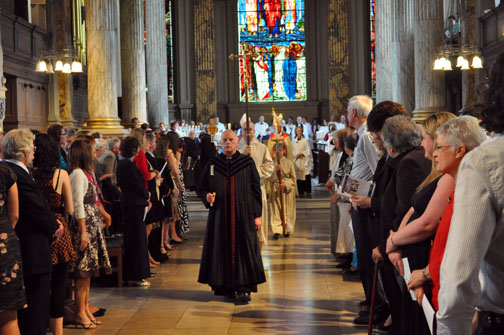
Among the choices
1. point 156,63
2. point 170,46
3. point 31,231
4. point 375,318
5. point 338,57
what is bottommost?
point 375,318

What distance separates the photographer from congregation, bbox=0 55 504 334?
2387 mm

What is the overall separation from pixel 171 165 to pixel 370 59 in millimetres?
23002

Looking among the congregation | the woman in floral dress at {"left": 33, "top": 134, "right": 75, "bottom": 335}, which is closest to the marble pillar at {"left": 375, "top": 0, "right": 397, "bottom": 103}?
the congregation

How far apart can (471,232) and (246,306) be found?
6.01 meters

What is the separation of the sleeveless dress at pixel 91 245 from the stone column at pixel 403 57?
11.6 metres

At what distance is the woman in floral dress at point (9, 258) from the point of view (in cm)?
495

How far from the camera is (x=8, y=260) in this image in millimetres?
4965

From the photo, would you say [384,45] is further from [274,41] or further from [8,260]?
[8,260]

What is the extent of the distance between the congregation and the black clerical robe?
10 cm

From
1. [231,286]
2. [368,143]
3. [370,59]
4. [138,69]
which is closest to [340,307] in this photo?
[231,286]

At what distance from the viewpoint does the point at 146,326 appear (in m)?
7.28

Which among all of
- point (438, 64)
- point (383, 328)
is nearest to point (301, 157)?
point (438, 64)

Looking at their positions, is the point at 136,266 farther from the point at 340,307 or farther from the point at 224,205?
the point at 340,307

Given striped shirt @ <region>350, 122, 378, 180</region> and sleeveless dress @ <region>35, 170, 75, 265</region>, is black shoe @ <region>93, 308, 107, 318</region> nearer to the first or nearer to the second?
sleeveless dress @ <region>35, 170, 75, 265</region>
